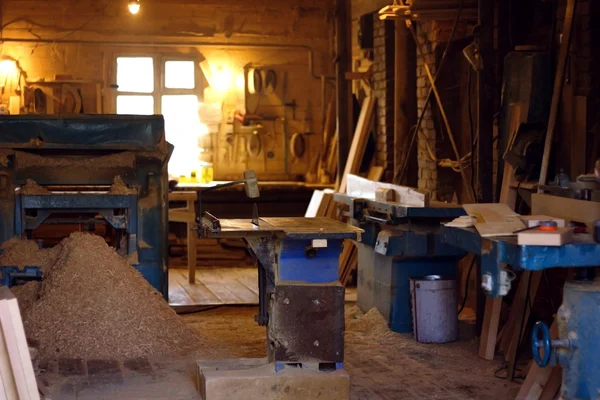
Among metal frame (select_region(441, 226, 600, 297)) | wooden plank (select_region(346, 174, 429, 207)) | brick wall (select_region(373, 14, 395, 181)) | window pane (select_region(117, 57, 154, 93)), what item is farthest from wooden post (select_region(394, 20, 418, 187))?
metal frame (select_region(441, 226, 600, 297))

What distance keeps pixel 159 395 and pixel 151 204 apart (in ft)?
7.55

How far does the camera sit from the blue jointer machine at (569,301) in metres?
4.25

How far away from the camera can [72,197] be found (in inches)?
288

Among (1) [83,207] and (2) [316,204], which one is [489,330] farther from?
(2) [316,204]

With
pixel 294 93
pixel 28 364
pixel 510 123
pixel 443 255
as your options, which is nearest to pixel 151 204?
pixel 443 255

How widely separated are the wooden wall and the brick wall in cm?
245

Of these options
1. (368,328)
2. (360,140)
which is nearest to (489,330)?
(368,328)

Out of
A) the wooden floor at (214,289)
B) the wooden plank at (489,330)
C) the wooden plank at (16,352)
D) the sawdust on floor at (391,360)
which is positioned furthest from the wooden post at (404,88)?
the wooden plank at (16,352)

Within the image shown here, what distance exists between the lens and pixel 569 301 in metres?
4.44

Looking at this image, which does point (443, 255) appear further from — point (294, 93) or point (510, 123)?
point (294, 93)

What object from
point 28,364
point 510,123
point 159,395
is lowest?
point 159,395

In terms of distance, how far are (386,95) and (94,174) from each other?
3455 mm

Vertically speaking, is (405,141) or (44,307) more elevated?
(405,141)

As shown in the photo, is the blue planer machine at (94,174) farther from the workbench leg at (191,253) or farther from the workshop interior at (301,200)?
the workbench leg at (191,253)
